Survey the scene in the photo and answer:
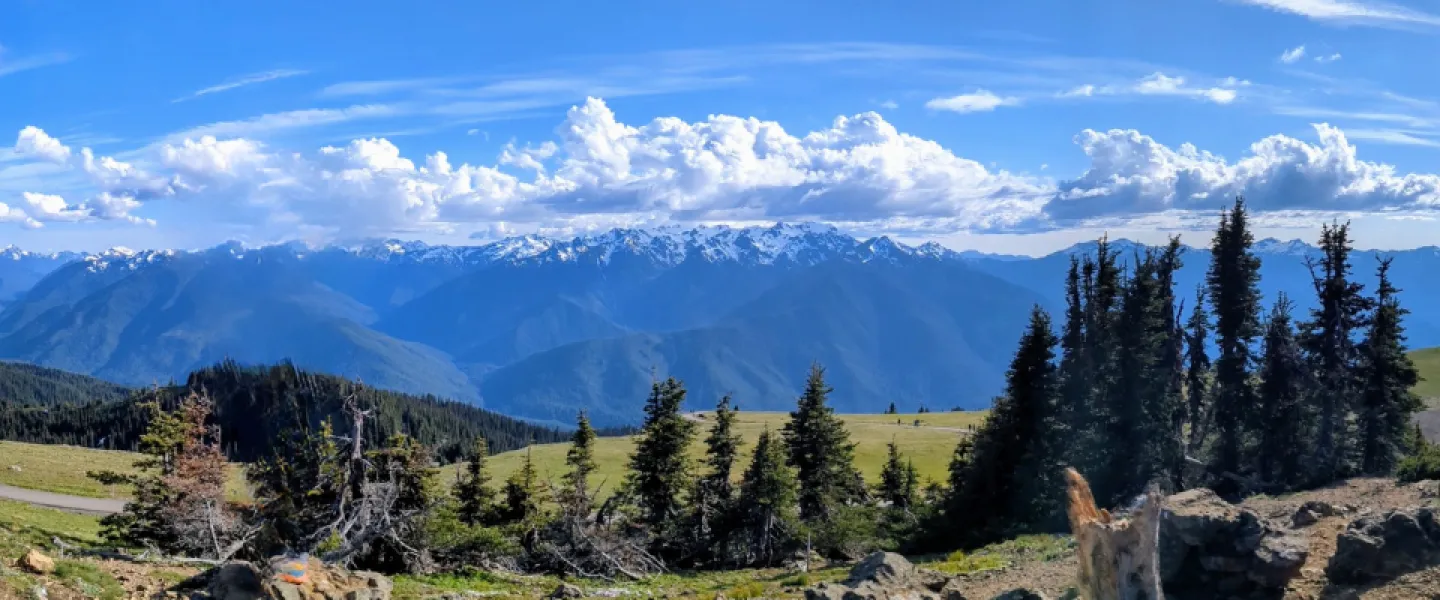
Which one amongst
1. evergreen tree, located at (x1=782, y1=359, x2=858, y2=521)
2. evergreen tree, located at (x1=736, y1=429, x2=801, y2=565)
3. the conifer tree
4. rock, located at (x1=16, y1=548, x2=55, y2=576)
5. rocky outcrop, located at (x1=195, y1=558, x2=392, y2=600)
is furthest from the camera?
evergreen tree, located at (x1=782, y1=359, x2=858, y2=521)

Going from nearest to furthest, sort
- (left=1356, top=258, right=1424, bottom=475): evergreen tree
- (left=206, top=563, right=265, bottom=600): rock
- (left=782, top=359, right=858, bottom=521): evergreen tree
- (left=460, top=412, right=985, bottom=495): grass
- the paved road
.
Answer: (left=206, top=563, right=265, bottom=600): rock
(left=1356, top=258, right=1424, bottom=475): evergreen tree
(left=782, top=359, right=858, bottom=521): evergreen tree
the paved road
(left=460, top=412, right=985, bottom=495): grass

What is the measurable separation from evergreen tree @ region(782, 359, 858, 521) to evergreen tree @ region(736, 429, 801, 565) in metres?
4.18

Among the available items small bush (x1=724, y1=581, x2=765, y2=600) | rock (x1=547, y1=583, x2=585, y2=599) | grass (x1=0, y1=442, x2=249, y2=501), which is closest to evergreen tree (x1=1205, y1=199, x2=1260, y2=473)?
small bush (x1=724, y1=581, x2=765, y2=600)

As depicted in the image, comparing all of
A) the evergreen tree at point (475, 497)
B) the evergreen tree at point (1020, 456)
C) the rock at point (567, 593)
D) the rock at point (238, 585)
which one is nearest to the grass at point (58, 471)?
the evergreen tree at point (475, 497)

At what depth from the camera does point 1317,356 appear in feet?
134

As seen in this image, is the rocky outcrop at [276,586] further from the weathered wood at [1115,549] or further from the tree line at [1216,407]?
the tree line at [1216,407]

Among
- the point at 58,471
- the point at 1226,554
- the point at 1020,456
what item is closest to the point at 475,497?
the point at 1020,456

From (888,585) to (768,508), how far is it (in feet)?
63.5

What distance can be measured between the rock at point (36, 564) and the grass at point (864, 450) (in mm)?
64697

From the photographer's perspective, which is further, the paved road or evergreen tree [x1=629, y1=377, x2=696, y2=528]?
the paved road

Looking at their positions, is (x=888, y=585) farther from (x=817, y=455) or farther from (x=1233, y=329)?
(x=1233, y=329)

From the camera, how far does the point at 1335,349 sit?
3966 centimetres

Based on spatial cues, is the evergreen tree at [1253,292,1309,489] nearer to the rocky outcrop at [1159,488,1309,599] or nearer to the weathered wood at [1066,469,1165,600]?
the rocky outcrop at [1159,488,1309,599]

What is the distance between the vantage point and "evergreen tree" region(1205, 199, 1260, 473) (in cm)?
4162
